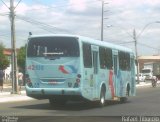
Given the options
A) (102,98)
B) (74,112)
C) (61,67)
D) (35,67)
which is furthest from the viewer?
(102,98)

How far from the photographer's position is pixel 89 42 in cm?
2362

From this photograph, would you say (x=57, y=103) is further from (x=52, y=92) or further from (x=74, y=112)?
(x=74, y=112)

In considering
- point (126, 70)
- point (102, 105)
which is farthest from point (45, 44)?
point (126, 70)

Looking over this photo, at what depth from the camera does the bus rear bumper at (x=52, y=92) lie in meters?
22.3

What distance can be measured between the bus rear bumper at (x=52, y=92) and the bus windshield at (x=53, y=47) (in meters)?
1.41

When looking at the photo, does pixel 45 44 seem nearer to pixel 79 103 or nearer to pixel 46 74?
pixel 46 74

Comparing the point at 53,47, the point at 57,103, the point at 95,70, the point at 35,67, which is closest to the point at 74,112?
the point at 35,67

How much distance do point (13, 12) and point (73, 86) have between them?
51.4 ft

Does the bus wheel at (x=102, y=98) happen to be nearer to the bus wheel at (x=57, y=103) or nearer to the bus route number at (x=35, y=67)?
the bus wheel at (x=57, y=103)

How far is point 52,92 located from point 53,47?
6.06 feet

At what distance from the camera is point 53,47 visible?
74.4 feet

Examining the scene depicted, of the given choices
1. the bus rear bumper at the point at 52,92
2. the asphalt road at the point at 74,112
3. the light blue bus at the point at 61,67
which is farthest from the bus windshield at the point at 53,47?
the asphalt road at the point at 74,112

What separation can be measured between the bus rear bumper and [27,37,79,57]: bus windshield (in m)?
1.41

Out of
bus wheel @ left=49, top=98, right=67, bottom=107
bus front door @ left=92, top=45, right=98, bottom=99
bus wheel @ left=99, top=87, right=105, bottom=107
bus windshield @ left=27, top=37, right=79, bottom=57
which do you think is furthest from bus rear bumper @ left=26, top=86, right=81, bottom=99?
bus wheel @ left=99, top=87, right=105, bottom=107
